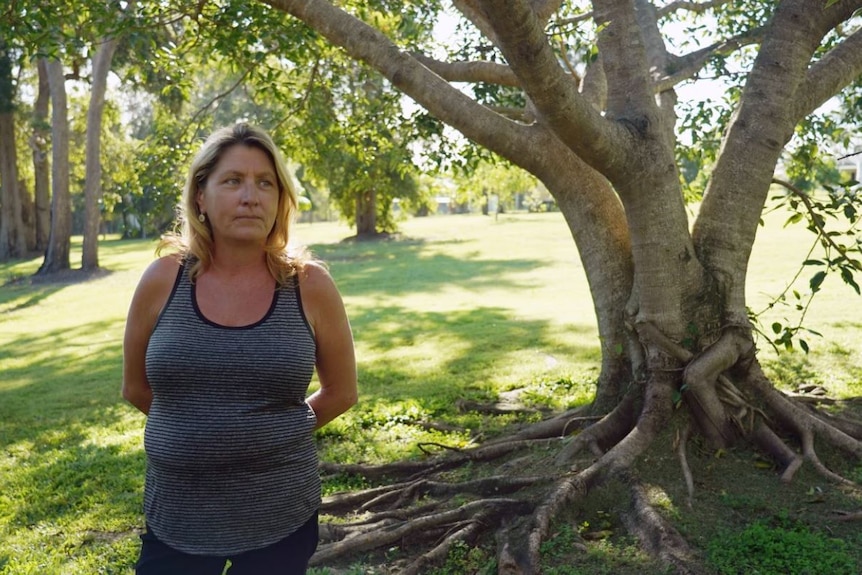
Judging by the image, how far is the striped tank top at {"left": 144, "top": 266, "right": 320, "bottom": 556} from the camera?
2.44 meters

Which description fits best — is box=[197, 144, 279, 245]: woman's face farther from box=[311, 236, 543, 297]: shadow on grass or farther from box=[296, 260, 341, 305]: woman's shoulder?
box=[311, 236, 543, 297]: shadow on grass

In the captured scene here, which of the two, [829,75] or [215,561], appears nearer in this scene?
[215,561]

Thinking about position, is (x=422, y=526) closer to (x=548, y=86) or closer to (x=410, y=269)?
(x=548, y=86)

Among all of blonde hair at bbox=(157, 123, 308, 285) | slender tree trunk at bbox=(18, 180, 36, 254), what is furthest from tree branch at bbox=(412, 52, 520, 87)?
slender tree trunk at bbox=(18, 180, 36, 254)

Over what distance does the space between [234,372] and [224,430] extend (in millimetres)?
173

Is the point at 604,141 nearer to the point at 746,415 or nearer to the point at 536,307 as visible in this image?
the point at 746,415

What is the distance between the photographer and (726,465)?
4805mm

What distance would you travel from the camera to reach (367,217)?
37562mm

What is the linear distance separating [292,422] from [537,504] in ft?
7.37

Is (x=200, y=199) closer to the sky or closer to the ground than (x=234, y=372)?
closer to the sky

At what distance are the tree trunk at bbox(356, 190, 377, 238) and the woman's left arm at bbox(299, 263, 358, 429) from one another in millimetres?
33712

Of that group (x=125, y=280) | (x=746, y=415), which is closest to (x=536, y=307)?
(x=746, y=415)

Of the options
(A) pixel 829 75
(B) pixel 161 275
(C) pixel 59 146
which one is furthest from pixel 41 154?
(B) pixel 161 275

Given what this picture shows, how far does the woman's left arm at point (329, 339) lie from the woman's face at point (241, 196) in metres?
0.21
